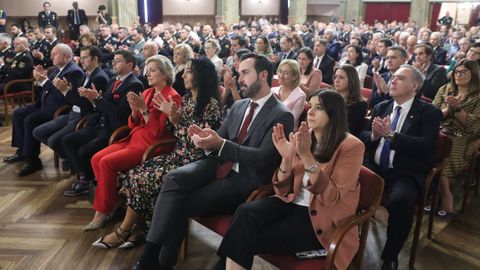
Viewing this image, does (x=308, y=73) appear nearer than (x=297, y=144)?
No

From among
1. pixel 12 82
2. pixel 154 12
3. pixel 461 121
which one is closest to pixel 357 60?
pixel 461 121

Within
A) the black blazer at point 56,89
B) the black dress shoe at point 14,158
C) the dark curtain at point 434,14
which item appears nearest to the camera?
the black blazer at point 56,89

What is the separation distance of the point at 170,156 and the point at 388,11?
2270 cm

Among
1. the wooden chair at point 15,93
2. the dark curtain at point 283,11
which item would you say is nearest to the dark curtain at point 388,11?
the dark curtain at point 283,11

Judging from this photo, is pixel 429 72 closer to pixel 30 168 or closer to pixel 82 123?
pixel 82 123

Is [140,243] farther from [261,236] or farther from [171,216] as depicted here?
[261,236]

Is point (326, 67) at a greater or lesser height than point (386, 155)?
greater

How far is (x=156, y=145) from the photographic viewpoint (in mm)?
3154

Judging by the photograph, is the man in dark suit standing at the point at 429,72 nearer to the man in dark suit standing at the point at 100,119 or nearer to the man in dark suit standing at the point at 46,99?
the man in dark suit standing at the point at 100,119

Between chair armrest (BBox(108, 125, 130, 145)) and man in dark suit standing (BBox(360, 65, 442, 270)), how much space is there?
1.91 metres

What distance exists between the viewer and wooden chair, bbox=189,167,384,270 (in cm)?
197

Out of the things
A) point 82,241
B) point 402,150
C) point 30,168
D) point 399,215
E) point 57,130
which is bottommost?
point 82,241

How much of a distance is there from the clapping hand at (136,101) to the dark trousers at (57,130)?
3.56ft

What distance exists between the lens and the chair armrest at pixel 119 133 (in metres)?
3.57
